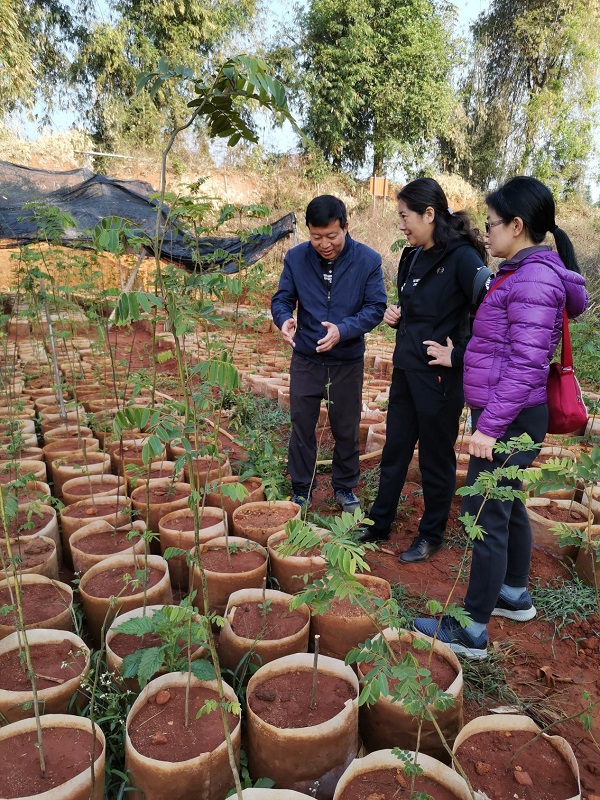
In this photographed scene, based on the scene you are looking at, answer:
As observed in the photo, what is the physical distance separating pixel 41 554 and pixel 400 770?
152 centimetres

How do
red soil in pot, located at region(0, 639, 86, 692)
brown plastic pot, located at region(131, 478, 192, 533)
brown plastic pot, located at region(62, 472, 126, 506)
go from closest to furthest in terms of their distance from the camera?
red soil in pot, located at region(0, 639, 86, 692) < brown plastic pot, located at region(131, 478, 192, 533) < brown plastic pot, located at region(62, 472, 126, 506)

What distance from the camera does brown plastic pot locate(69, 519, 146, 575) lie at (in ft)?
6.87

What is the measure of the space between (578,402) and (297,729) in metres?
1.23

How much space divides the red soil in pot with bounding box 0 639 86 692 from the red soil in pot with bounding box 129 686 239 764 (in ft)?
0.84

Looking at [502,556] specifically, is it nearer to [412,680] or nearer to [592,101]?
[412,680]

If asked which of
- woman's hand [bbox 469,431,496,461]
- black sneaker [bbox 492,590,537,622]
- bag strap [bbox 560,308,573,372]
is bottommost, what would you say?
black sneaker [bbox 492,590,537,622]

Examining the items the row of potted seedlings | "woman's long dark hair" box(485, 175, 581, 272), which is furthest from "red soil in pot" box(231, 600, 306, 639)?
"woman's long dark hair" box(485, 175, 581, 272)

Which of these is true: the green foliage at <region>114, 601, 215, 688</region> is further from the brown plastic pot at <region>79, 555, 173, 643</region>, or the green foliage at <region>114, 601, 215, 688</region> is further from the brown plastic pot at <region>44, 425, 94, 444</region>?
the brown plastic pot at <region>44, 425, 94, 444</region>

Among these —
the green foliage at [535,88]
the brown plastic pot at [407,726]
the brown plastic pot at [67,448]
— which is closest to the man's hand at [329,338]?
the brown plastic pot at [407,726]

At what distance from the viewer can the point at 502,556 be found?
1732 millimetres

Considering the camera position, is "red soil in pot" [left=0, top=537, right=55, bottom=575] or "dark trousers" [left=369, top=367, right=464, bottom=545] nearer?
"red soil in pot" [left=0, top=537, right=55, bottom=575]

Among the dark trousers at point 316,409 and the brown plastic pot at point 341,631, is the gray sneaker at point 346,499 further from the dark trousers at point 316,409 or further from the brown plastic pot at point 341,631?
the brown plastic pot at point 341,631

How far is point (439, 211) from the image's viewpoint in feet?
7.02

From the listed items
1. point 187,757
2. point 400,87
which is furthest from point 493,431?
point 400,87
